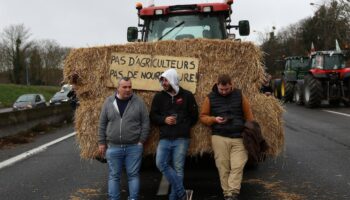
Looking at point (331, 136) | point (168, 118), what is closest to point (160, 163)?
point (168, 118)

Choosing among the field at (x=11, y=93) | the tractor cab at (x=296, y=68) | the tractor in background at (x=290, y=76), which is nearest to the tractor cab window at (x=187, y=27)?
the tractor in background at (x=290, y=76)

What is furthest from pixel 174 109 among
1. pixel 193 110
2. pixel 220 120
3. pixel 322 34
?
pixel 322 34

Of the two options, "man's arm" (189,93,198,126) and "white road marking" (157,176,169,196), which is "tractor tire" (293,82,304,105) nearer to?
"white road marking" (157,176,169,196)

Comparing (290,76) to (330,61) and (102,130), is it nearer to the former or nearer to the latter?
(330,61)

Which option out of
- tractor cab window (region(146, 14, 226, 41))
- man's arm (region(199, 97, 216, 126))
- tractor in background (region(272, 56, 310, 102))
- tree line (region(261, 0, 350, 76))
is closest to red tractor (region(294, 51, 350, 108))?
tractor in background (region(272, 56, 310, 102))

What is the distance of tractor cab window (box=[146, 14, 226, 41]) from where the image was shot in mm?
9594

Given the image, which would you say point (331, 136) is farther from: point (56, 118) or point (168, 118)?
point (56, 118)

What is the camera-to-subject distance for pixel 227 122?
20.6 ft

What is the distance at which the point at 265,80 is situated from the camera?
22.0 ft

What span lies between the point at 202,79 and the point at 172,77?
0.66m

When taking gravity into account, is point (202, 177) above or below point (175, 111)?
below

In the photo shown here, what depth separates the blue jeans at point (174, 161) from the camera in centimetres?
→ 616

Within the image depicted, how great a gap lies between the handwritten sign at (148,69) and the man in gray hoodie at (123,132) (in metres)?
0.60

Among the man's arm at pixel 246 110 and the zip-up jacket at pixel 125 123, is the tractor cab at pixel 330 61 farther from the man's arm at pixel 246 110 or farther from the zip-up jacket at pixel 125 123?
the zip-up jacket at pixel 125 123
